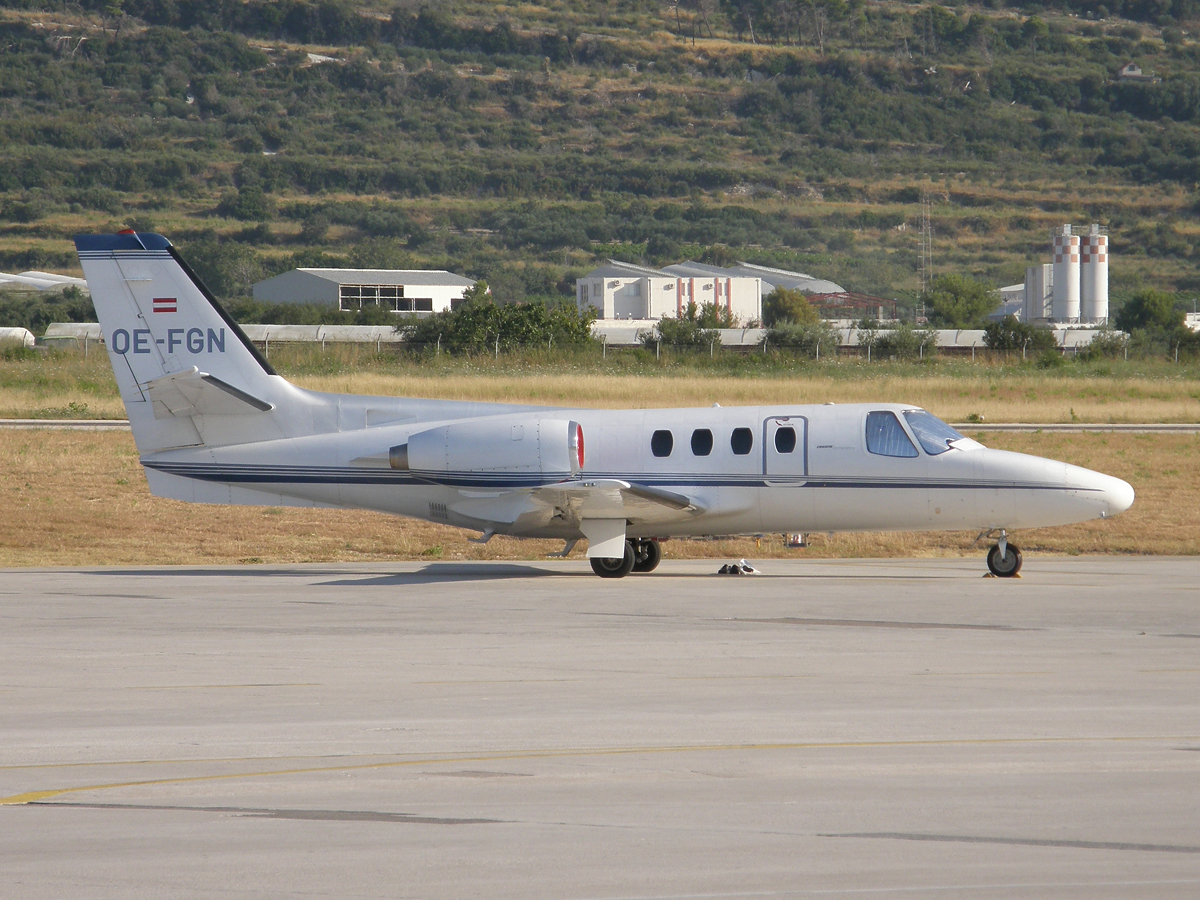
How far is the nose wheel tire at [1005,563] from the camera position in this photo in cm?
1919

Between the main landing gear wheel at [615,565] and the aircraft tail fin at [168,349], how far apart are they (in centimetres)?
470

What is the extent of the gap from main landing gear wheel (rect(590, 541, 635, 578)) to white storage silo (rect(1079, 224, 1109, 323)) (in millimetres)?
104109

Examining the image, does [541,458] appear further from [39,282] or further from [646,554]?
[39,282]

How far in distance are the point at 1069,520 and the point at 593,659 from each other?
8808 mm

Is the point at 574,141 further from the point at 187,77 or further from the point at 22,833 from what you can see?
the point at 22,833

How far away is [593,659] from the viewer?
13.0 m

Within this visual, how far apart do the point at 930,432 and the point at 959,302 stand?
97.0m

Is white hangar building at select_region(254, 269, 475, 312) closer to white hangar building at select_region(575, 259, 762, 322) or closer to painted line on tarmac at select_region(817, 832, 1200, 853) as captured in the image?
white hangar building at select_region(575, 259, 762, 322)

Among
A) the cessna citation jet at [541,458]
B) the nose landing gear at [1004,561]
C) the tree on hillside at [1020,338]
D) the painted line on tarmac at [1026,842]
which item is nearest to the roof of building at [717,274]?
the tree on hillside at [1020,338]

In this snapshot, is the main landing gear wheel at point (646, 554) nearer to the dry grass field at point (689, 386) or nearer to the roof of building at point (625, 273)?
the dry grass field at point (689, 386)

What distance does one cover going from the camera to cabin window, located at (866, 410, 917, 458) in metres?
19.3

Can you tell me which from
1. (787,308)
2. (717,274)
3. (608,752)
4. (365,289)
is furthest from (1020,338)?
(608,752)

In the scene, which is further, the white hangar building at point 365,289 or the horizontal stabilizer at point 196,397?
the white hangar building at point 365,289

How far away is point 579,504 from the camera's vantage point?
62.5ft
